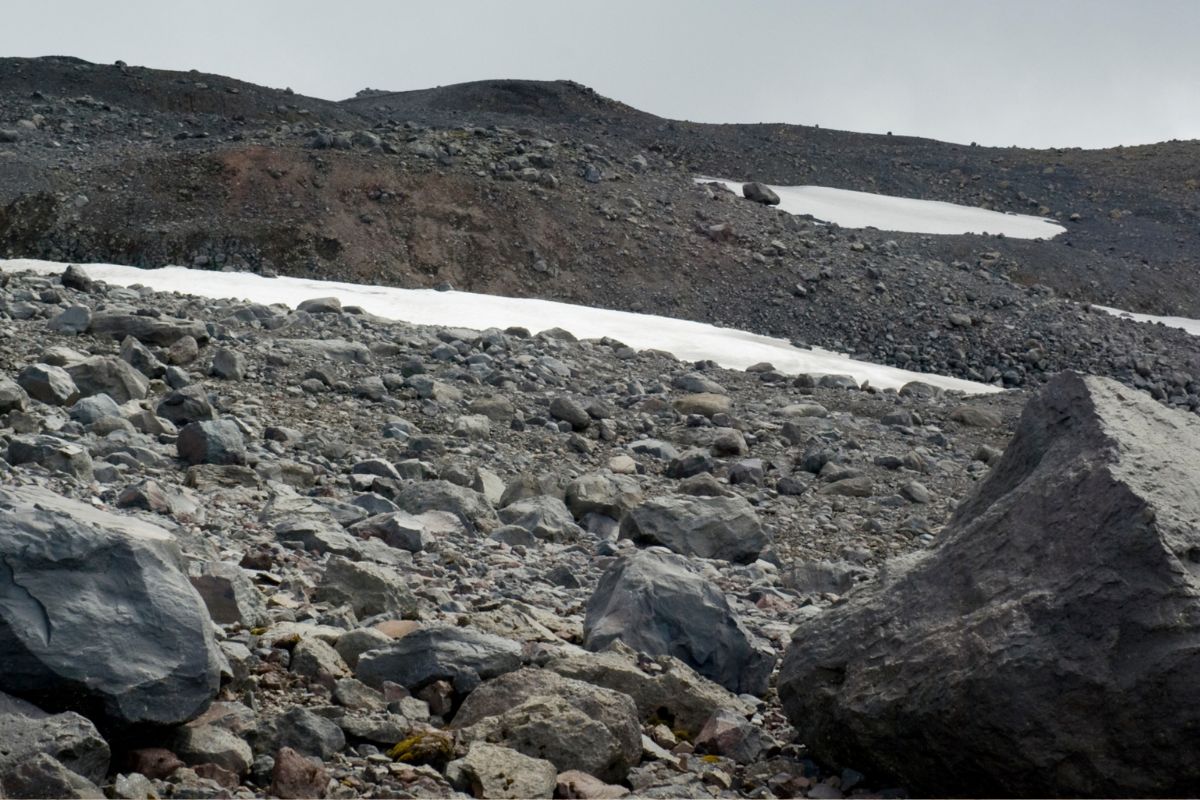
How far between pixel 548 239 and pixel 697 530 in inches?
654

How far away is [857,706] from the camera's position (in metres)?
4.05

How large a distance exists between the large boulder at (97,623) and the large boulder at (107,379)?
4740mm

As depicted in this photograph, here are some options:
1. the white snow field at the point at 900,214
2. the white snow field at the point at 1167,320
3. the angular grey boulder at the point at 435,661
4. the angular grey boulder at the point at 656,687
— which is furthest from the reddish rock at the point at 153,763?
the white snow field at the point at 900,214

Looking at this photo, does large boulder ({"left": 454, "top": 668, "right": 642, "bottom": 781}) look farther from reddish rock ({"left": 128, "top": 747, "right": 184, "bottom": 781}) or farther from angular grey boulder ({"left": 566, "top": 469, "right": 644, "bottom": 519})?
angular grey boulder ({"left": 566, "top": 469, "right": 644, "bottom": 519})

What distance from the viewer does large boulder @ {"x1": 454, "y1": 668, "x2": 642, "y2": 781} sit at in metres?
3.84

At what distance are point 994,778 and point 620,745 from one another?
1116 millimetres

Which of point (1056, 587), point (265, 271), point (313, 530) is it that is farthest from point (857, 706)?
point (265, 271)

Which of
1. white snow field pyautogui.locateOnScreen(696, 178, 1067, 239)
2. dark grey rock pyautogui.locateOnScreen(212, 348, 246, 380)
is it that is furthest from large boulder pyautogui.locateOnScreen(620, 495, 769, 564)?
white snow field pyautogui.locateOnScreen(696, 178, 1067, 239)

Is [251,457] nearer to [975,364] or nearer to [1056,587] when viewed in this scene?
[1056,587]

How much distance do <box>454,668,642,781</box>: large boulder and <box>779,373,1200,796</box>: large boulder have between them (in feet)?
2.25

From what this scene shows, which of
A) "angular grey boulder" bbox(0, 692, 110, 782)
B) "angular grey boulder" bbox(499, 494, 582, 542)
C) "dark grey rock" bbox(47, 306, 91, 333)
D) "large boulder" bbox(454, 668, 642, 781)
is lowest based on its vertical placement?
"angular grey boulder" bbox(499, 494, 582, 542)

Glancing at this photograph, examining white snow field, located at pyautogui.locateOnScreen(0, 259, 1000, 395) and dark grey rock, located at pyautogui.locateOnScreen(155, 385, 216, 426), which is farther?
white snow field, located at pyautogui.locateOnScreen(0, 259, 1000, 395)

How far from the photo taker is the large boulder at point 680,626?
4902 millimetres

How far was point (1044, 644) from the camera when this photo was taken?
12.4 feet
